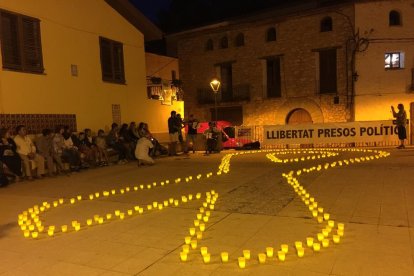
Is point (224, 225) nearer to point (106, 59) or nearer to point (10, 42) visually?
point (10, 42)

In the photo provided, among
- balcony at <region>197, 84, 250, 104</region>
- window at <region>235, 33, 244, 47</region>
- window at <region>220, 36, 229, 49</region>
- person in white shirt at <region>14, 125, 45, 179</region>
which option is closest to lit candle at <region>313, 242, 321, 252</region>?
person in white shirt at <region>14, 125, 45, 179</region>

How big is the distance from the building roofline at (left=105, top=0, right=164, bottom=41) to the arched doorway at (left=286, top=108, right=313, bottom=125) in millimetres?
9950

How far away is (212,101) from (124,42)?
36.0 feet

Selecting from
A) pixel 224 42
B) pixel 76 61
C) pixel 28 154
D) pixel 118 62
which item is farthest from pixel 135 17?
pixel 224 42

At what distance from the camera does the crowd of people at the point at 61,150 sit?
1077 centimetres

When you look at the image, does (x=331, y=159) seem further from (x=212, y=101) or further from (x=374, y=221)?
(x=212, y=101)

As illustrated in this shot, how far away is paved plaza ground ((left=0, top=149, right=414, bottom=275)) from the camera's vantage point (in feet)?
14.3

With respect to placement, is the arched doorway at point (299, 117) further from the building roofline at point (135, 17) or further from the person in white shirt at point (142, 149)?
the person in white shirt at point (142, 149)

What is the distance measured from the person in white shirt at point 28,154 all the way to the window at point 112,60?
499 centimetres

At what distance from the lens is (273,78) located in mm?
24766

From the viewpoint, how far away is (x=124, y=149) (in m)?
14.6

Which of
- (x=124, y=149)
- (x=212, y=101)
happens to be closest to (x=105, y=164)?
(x=124, y=149)

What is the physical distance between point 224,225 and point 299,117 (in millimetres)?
19151

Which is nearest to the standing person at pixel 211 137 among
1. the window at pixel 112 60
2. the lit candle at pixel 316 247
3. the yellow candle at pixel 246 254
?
the window at pixel 112 60
